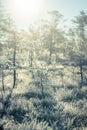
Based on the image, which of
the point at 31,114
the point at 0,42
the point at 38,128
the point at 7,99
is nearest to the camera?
the point at 38,128

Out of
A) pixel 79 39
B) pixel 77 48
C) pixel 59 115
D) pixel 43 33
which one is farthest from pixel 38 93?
pixel 43 33

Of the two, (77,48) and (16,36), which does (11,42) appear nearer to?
(16,36)

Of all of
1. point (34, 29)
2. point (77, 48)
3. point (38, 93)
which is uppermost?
point (34, 29)

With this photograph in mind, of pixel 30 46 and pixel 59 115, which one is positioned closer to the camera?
pixel 59 115

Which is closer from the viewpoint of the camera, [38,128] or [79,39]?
[38,128]

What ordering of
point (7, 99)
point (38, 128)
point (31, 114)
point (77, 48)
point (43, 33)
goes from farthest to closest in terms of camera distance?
point (43, 33)
point (77, 48)
point (7, 99)
point (31, 114)
point (38, 128)

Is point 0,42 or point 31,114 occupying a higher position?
point 0,42

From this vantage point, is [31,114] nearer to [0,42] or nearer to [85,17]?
[0,42]

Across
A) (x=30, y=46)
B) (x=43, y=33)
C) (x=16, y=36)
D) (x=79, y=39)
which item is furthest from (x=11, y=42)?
(x=43, y=33)

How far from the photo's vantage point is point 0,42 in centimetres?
2352

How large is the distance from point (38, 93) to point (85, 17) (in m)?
22.8

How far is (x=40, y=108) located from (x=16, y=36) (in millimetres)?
12907

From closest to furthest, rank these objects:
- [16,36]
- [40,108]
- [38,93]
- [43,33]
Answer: [40,108]
[38,93]
[16,36]
[43,33]

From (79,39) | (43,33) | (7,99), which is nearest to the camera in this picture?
(7,99)
